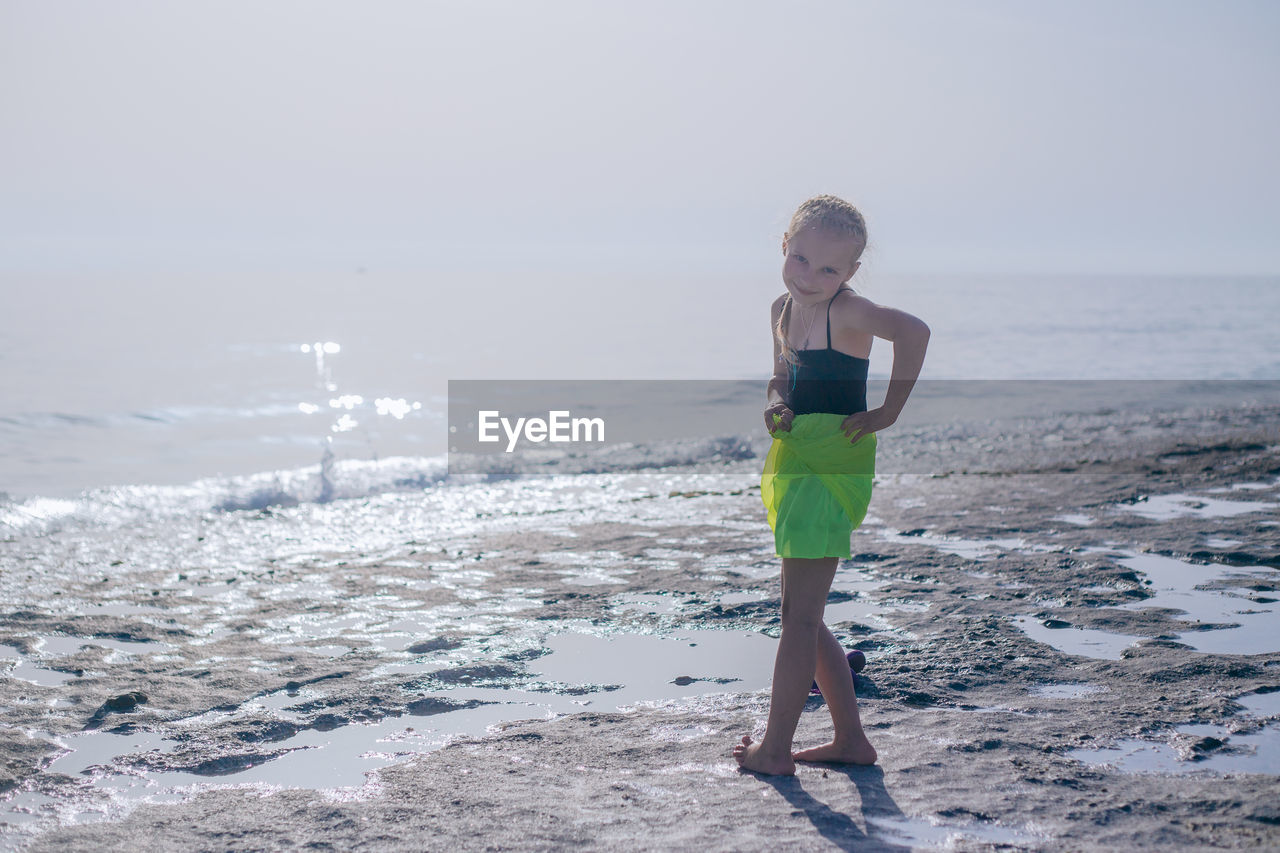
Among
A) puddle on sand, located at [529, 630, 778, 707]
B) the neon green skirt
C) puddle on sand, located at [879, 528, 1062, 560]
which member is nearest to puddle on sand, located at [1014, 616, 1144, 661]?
puddle on sand, located at [529, 630, 778, 707]

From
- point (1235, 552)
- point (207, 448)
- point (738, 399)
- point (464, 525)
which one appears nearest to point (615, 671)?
point (1235, 552)

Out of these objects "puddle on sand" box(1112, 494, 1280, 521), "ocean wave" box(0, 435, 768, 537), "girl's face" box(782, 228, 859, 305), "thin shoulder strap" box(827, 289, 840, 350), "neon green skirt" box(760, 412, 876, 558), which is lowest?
"ocean wave" box(0, 435, 768, 537)

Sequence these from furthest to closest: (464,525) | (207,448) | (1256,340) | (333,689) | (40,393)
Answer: (1256,340)
(40,393)
(207,448)
(464,525)
(333,689)

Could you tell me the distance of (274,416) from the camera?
2009 centimetres

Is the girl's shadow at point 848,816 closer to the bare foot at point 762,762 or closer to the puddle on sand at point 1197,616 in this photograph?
the bare foot at point 762,762

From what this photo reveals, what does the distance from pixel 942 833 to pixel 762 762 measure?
561 millimetres

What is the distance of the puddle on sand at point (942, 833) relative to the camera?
7.57 feet

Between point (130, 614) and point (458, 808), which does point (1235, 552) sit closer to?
point (458, 808)

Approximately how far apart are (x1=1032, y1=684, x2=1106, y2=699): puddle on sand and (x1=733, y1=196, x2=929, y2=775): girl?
858 millimetres

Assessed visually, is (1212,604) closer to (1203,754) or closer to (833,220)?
(1203,754)

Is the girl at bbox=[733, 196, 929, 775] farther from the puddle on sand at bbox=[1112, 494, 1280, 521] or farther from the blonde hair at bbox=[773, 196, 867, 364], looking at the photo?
the puddle on sand at bbox=[1112, 494, 1280, 521]

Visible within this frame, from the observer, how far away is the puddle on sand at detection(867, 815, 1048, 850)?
2.31 m

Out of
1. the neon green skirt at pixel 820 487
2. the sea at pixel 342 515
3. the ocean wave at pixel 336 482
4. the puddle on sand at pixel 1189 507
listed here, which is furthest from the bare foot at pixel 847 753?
the ocean wave at pixel 336 482

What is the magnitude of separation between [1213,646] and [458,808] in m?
2.83
